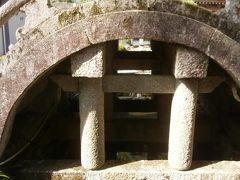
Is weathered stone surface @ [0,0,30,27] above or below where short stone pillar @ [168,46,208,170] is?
above

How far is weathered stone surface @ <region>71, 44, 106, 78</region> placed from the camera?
3.19 meters

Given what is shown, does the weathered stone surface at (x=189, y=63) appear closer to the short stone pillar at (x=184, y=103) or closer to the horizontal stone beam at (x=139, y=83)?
the short stone pillar at (x=184, y=103)

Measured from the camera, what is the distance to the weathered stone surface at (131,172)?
3678 millimetres

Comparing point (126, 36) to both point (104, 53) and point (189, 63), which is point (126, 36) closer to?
point (104, 53)

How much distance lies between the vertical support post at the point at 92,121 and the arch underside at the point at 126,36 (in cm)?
53

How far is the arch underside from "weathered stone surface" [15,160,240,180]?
1.28 metres

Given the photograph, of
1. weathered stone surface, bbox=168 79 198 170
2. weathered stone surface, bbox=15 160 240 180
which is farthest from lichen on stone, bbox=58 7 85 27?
weathered stone surface, bbox=15 160 240 180

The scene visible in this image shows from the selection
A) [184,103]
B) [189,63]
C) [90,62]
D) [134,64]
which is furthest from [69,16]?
[134,64]

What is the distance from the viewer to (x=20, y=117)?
4.89 m

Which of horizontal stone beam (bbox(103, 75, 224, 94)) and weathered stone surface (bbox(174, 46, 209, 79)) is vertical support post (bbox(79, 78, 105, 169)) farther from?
weathered stone surface (bbox(174, 46, 209, 79))

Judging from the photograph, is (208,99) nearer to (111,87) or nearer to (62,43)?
(111,87)

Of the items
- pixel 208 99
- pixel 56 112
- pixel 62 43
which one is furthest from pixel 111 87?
pixel 208 99

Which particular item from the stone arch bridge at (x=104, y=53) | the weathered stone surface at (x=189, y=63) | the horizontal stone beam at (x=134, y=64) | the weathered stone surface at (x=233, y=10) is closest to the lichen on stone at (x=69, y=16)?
the stone arch bridge at (x=104, y=53)

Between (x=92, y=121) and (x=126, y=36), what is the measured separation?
3.76 feet
